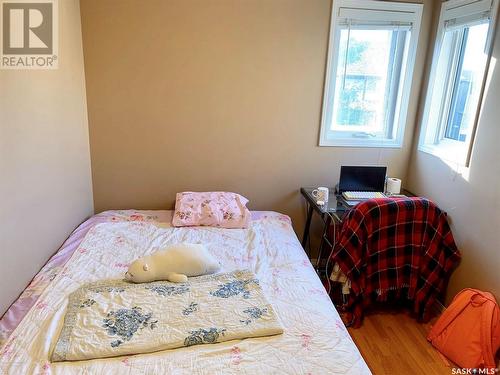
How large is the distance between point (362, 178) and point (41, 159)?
206 cm

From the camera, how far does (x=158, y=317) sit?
149 cm

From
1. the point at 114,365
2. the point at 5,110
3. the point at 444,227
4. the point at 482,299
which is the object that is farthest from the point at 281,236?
the point at 5,110

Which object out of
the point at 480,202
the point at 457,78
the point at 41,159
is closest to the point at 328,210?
the point at 480,202

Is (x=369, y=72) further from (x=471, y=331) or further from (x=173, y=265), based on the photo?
(x=173, y=265)

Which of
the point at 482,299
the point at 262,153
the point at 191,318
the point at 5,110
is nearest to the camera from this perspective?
the point at 191,318

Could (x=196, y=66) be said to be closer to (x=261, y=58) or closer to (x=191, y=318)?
(x=261, y=58)

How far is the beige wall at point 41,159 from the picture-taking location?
5.41ft

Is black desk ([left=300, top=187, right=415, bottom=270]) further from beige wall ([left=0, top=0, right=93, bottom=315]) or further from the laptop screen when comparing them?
beige wall ([left=0, top=0, right=93, bottom=315])

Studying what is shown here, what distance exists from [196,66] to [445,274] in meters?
2.13

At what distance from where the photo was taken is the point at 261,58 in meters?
2.61

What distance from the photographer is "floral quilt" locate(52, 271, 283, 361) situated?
53.2 inches

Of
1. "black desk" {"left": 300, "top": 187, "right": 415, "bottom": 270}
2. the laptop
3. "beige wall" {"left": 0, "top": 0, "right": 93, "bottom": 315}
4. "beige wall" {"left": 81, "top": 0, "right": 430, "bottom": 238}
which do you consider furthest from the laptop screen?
"beige wall" {"left": 0, "top": 0, "right": 93, "bottom": 315}

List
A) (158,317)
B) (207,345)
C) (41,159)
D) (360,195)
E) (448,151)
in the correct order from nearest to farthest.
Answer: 1. (207,345)
2. (158,317)
3. (41,159)
4. (448,151)
5. (360,195)

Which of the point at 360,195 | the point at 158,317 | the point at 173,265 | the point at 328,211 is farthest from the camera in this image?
the point at 360,195
